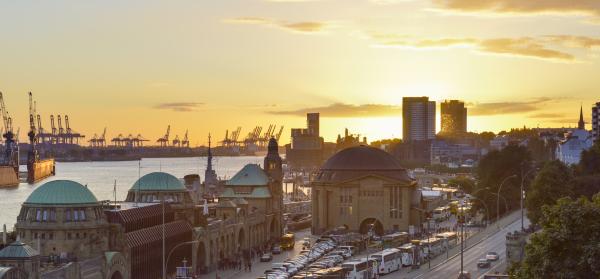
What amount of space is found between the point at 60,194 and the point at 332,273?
24.4 m

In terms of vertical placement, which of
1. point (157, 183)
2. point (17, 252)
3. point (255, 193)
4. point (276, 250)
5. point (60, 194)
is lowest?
point (276, 250)

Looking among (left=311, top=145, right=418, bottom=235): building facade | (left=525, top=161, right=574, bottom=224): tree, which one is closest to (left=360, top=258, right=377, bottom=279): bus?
(left=525, top=161, right=574, bottom=224): tree

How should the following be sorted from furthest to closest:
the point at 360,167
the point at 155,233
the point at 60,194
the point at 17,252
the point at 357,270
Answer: the point at 360,167, the point at 155,233, the point at 357,270, the point at 60,194, the point at 17,252

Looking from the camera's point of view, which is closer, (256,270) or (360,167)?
(256,270)

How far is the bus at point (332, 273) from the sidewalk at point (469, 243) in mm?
9000

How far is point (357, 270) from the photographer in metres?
87.8

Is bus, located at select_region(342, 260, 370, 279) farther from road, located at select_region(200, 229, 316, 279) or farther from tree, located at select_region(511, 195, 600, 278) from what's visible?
tree, located at select_region(511, 195, 600, 278)

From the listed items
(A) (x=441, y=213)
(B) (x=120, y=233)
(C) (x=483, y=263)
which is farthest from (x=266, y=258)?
(A) (x=441, y=213)

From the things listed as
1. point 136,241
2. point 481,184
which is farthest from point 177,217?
point 481,184

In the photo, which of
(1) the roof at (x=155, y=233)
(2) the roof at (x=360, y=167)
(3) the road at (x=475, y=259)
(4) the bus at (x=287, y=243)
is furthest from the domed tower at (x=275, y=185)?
(1) the roof at (x=155, y=233)

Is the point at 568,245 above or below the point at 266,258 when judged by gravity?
above

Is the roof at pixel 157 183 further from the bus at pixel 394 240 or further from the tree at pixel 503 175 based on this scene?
the tree at pixel 503 175

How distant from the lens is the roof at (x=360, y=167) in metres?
139

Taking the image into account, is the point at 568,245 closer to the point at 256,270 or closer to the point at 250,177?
the point at 256,270
